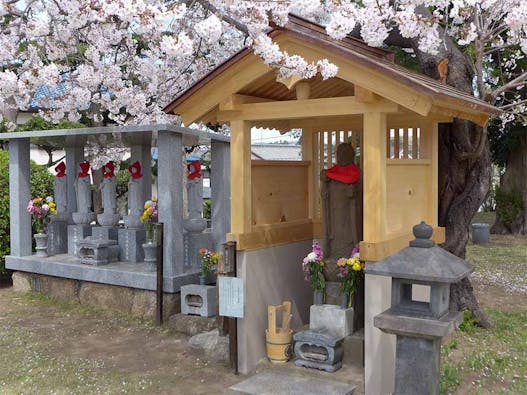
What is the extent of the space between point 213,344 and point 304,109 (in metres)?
2.92

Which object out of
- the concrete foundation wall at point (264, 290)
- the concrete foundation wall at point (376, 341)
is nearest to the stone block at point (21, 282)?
the concrete foundation wall at point (264, 290)

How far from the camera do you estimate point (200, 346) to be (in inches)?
278

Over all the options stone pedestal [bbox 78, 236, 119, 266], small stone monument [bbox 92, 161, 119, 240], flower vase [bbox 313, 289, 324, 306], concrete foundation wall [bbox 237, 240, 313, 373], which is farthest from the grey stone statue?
small stone monument [bbox 92, 161, 119, 240]

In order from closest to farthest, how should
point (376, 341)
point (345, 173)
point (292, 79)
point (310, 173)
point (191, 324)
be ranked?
1. point (376, 341)
2. point (292, 79)
3. point (345, 173)
4. point (310, 173)
5. point (191, 324)

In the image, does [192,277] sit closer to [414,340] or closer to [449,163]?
[449,163]

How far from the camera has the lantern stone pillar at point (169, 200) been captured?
822cm

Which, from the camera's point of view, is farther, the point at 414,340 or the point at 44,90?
the point at 44,90

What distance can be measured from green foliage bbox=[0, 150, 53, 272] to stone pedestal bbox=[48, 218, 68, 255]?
89 centimetres

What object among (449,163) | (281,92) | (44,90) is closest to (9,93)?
(44,90)

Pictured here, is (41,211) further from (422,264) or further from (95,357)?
(422,264)

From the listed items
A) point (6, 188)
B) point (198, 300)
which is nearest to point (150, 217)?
point (198, 300)

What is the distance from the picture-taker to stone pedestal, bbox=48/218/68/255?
1045cm

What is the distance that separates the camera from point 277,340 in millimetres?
6199

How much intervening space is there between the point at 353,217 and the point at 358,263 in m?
0.87
